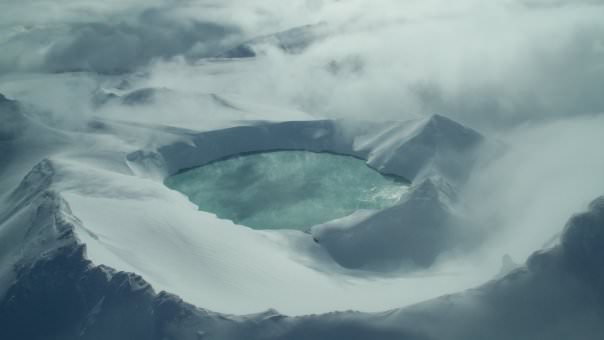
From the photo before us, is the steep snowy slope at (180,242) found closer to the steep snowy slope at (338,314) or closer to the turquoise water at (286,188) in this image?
the steep snowy slope at (338,314)

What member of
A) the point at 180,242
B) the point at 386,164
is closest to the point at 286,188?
the point at 386,164

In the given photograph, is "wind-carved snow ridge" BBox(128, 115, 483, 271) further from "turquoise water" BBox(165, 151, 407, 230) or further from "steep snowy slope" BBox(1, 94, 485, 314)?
"turquoise water" BBox(165, 151, 407, 230)

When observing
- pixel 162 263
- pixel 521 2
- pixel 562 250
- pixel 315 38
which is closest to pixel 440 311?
pixel 562 250

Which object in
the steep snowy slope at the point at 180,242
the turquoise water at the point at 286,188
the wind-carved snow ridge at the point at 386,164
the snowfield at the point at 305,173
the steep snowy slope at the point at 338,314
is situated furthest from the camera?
the turquoise water at the point at 286,188

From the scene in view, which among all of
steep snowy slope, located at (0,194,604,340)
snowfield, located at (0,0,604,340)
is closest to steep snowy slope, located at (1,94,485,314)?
snowfield, located at (0,0,604,340)

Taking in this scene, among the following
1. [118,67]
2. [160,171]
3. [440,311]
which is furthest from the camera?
[118,67]

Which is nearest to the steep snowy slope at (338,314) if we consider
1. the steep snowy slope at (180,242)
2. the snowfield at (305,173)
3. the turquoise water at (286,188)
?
the snowfield at (305,173)

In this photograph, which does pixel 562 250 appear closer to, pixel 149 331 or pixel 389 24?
pixel 149 331

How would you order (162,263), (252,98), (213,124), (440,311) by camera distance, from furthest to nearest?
(252,98) → (213,124) → (162,263) → (440,311)

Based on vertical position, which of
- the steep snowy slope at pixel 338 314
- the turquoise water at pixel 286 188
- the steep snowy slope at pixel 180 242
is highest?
the turquoise water at pixel 286 188
